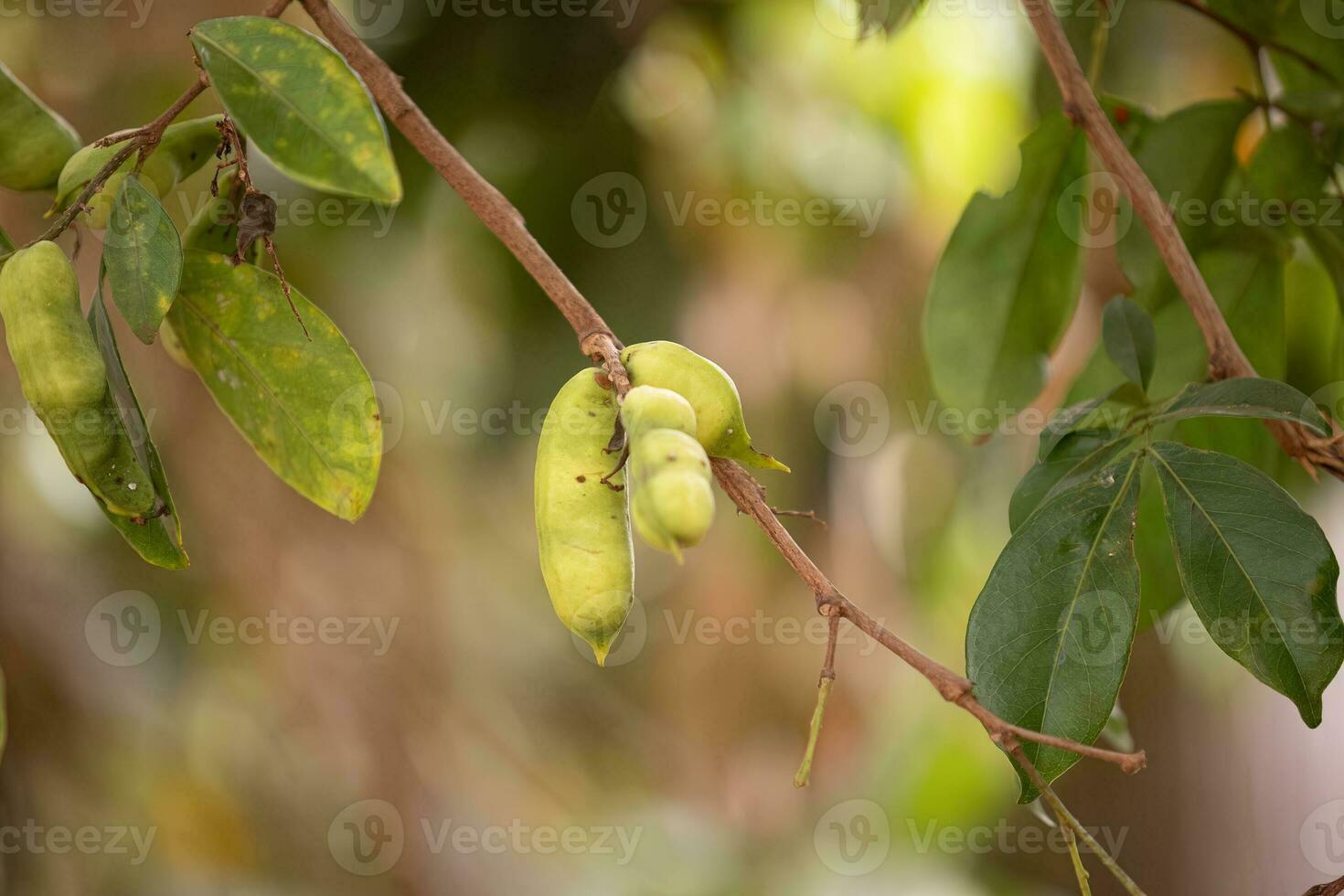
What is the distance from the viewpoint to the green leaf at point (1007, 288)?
2.35 feet

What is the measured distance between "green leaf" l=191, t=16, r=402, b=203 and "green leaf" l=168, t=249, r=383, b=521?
0.36ft

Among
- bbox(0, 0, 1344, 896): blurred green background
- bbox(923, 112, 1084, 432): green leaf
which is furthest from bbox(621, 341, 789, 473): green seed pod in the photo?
bbox(0, 0, 1344, 896): blurred green background

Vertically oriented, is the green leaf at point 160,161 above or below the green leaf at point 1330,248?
above

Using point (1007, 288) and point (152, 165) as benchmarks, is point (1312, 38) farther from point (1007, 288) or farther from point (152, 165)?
point (152, 165)

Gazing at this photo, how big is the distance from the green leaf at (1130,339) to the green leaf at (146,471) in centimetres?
46

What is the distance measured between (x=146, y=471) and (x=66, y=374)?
5cm

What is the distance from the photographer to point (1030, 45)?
3.97 ft

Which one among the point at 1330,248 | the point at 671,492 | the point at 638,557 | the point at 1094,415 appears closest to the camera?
the point at 671,492

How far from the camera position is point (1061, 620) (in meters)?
0.45

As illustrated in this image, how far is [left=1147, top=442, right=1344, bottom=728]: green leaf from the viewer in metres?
0.43

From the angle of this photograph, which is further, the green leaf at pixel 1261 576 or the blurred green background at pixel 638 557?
the blurred green background at pixel 638 557

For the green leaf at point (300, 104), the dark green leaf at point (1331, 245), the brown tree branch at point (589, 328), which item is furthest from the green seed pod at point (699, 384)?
the dark green leaf at point (1331, 245)

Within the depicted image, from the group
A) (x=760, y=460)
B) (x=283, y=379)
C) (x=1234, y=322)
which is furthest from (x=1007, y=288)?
(x=283, y=379)

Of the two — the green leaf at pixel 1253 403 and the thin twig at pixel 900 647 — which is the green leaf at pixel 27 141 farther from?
the green leaf at pixel 1253 403
